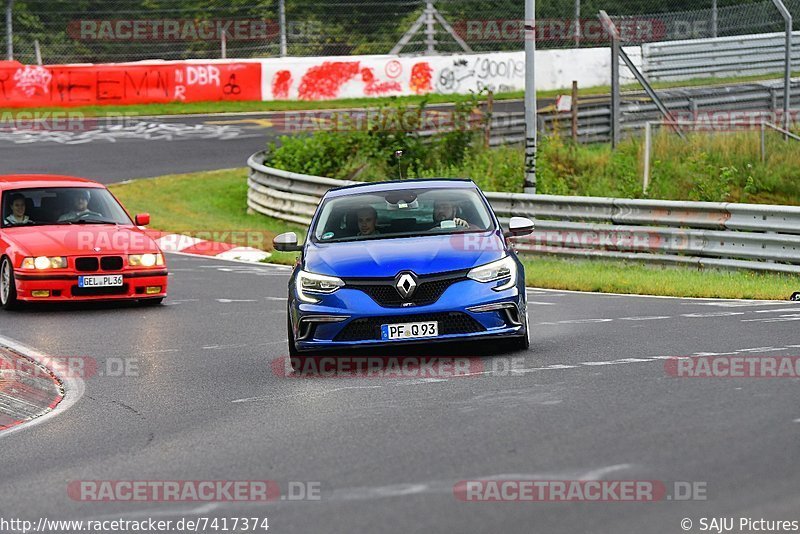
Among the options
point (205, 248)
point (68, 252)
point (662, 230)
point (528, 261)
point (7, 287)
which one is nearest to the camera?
point (68, 252)

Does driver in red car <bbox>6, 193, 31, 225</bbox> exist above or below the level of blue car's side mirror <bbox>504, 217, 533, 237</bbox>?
below

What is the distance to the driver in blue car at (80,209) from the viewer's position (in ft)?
57.0

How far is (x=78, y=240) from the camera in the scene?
54.4 ft

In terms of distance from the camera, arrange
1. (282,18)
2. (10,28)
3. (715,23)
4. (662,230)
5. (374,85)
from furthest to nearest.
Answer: (374,85)
(282,18)
(10,28)
(715,23)
(662,230)

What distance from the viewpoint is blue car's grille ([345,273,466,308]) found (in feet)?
36.3

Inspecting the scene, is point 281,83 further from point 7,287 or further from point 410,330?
point 410,330

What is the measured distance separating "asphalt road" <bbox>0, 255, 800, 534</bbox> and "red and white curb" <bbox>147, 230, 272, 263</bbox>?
9285 mm

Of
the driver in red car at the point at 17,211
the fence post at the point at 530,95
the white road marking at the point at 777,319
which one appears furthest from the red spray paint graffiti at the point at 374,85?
the white road marking at the point at 777,319

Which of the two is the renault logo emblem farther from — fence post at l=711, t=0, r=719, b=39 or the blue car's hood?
fence post at l=711, t=0, r=719, b=39

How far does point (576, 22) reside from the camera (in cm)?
4191

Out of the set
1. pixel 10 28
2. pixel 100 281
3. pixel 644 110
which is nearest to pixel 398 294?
pixel 100 281

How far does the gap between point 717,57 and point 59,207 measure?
17.0 m

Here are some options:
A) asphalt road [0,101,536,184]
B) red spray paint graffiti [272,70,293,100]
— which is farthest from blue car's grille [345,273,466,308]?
red spray paint graffiti [272,70,293,100]

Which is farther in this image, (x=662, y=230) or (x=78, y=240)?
(x=662, y=230)
